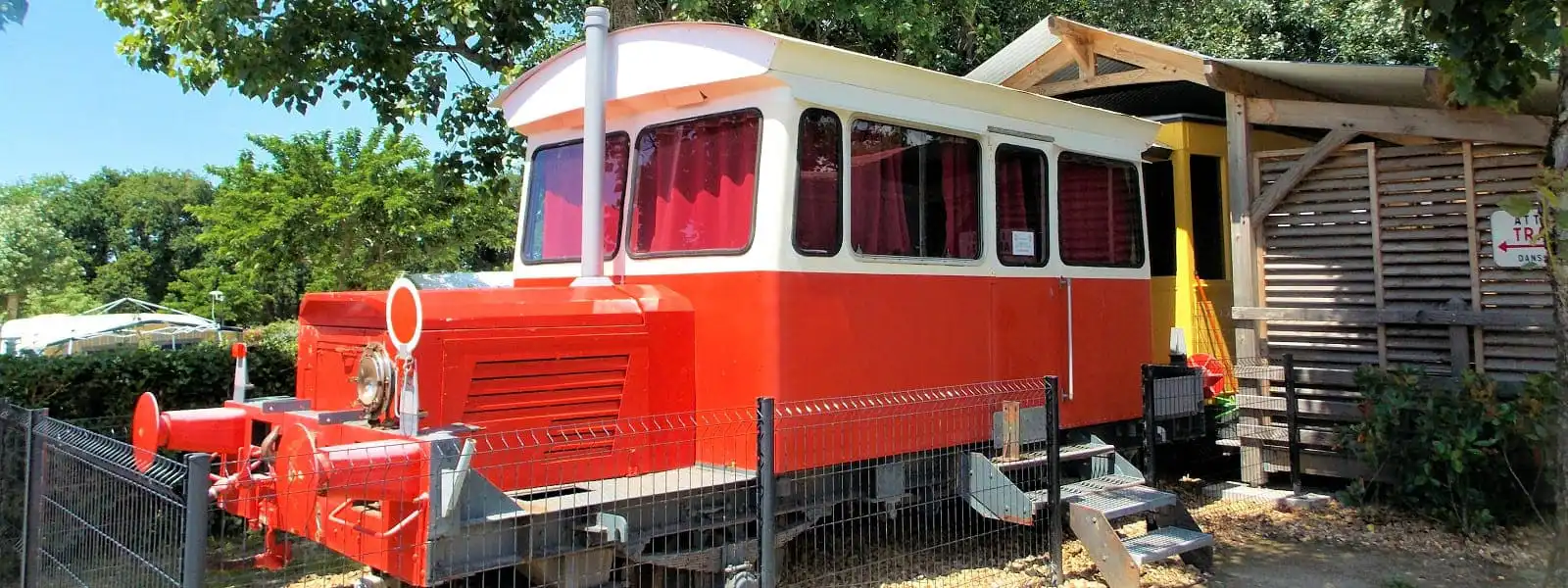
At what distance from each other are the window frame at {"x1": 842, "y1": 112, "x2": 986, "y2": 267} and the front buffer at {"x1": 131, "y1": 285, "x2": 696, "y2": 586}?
0.88 meters

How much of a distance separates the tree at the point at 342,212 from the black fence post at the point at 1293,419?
14.6 metres

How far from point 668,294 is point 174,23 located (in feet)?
19.2

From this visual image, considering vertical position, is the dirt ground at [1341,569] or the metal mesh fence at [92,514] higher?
the metal mesh fence at [92,514]

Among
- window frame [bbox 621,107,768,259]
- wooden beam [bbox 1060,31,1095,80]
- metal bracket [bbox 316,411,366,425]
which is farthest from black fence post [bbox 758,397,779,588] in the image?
wooden beam [bbox 1060,31,1095,80]

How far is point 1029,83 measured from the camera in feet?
30.2

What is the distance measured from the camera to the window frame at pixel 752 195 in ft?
14.7

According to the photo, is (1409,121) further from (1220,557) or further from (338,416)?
(338,416)

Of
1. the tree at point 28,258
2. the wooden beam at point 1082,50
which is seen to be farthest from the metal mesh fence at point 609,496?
the tree at point 28,258

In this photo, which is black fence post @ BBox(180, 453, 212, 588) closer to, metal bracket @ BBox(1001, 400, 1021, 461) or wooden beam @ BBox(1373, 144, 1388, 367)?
metal bracket @ BBox(1001, 400, 1021, 461)

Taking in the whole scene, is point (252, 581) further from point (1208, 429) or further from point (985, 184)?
point (1208, 429)

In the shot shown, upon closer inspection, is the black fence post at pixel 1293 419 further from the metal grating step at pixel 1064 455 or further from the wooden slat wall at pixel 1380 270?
the metal grating step at pixel 1064 455

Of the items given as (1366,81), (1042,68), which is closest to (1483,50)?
(1366,81)

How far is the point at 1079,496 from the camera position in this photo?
18.3 ft

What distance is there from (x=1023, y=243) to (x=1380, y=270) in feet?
10.1
